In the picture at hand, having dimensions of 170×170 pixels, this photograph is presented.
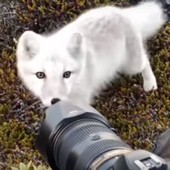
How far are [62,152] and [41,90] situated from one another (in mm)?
1492

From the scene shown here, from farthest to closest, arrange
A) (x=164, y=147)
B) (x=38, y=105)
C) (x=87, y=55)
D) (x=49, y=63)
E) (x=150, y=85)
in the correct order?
(x=150, y=85) < (x=38, y=105) < (x=87, y=55) < (x=49, y=63) < (x=164, y=147)

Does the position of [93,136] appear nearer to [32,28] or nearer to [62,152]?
[62,152]

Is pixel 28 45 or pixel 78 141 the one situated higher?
pixel 78 141

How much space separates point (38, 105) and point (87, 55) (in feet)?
1.38

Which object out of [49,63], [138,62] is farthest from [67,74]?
[138,62]

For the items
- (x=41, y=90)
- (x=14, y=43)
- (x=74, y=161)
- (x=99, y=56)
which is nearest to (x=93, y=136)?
(x=74, y=161)

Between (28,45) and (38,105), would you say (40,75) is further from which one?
(38,105)

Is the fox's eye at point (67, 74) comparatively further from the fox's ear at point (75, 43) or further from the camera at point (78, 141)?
the camera at point (78, 141)

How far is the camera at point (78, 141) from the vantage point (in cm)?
218

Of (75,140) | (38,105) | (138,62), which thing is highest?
(75,140)

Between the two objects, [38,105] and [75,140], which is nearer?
[75,140]

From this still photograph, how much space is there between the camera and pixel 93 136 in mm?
2281

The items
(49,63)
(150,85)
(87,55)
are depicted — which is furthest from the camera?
(150,85)

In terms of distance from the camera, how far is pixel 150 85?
431 centimetres
